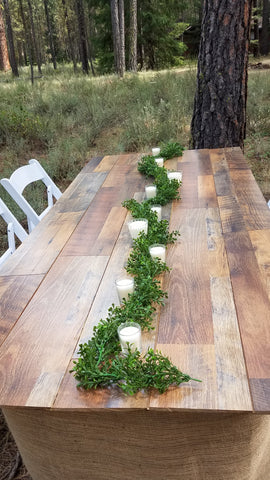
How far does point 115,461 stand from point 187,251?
785 millimetres

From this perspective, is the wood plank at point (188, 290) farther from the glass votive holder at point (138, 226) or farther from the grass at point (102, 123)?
the grass at point (102, 123)

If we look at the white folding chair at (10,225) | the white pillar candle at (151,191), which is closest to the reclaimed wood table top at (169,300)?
the white pillar candle at (151,191)

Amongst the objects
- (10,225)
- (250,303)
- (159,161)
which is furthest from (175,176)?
(250,303)

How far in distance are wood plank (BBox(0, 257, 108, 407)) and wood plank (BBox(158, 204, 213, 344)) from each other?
25 cm

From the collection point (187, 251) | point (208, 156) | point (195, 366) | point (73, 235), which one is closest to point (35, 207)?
point (208, 156)

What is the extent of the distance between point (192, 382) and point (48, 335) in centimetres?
44

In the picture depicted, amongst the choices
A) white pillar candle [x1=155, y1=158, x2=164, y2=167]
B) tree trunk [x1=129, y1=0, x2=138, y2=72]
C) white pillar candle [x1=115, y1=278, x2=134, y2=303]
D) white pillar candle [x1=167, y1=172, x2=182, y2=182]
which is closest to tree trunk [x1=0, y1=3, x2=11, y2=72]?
tree trunk [x1=129, y1=0, x2=138, y2=72]

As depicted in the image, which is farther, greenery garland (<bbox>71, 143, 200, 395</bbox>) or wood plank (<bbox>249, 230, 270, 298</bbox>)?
wood plank (<bbox>249, 230, 270, 298</bbox>)

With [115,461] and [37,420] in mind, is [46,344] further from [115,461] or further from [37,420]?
[115,461]

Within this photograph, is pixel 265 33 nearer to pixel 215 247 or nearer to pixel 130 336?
pixel 215 247

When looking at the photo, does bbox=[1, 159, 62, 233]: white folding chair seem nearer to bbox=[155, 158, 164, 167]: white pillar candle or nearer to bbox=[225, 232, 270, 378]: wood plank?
bbox=[155, 158, 164, 167]: white pillar candle

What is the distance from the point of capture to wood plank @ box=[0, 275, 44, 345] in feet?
4.19

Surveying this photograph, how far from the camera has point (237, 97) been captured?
143 inches

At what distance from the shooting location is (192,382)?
96 cm
